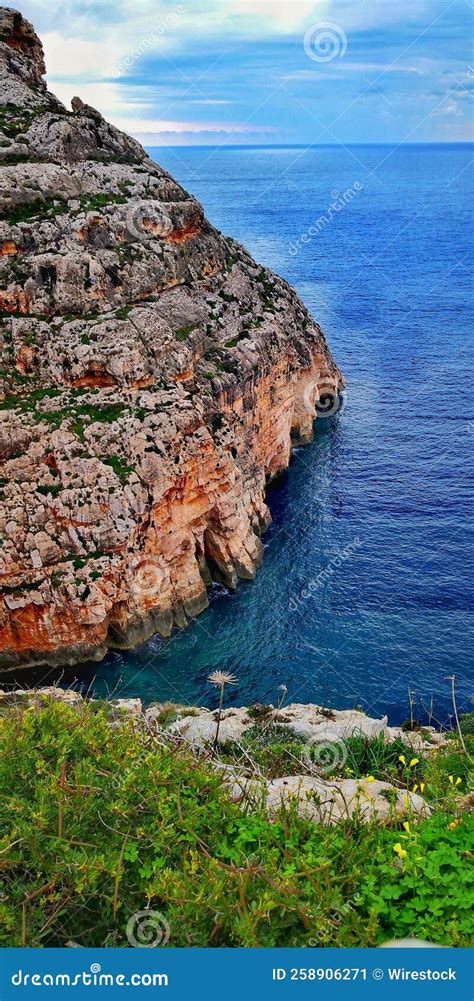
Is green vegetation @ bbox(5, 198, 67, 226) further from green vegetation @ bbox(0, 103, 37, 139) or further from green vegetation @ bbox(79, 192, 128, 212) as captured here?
green vegetation @ bbox(0, 103, 37, 139)

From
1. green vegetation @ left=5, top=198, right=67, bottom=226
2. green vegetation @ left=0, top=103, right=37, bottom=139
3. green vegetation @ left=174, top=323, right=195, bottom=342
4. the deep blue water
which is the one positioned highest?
green vegetation @ left=0, top=103, right=37, bottom=139

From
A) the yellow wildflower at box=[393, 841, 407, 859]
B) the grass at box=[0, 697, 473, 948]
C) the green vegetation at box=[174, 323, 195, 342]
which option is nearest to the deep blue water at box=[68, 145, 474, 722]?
the green vegetation at box=[174, 323, 195, 342]

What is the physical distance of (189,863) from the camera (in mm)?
9531

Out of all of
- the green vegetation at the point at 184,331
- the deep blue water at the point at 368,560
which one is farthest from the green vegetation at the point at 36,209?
the deep blue water at the point at 368,560

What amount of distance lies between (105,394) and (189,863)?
1261 inches

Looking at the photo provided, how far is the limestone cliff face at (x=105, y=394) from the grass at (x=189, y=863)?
84.7 ft

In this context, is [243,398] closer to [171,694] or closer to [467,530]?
[467,530]

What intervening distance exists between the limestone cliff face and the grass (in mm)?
25827

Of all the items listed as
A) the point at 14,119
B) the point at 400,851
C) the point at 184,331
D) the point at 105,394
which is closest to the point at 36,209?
the point at 14,119

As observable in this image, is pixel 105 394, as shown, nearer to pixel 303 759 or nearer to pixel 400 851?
pixel 303 759

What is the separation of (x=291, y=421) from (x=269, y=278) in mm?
10689

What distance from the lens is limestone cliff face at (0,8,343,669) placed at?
36812mm

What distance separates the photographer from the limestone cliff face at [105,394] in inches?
1449

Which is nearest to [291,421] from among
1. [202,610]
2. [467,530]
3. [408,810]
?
[467,530]
